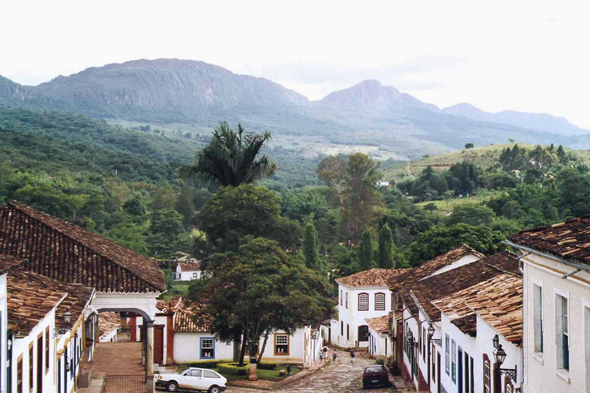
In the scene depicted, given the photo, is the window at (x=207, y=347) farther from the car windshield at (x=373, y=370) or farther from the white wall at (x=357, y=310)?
the white wall at (x=357, y=310)

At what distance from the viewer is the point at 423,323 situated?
2461cm

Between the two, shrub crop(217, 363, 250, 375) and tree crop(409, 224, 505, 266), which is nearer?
shrub crop(217, 363, 250, 375)

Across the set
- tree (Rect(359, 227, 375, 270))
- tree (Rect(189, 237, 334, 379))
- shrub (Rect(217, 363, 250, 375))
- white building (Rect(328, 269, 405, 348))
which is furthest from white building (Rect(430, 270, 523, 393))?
tree (Rect(359, 227, 375, 270))

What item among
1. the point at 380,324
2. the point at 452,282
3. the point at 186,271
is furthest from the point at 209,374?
the point at 186,271

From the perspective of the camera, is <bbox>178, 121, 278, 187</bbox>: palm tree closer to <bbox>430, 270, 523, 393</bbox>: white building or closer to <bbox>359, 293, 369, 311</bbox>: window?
<bbox>359, 293, 369, 311</bbox>: window

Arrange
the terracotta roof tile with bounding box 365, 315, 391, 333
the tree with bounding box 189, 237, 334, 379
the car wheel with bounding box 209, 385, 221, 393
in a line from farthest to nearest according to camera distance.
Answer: the terracotta roof tile with bounding box 365, 315, 391, 333
the tree with bounding box 189, 237, 334, 379
the car wheel with bounding box 209, 385, 221, 393

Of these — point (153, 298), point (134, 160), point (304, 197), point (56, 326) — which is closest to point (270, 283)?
point (153, 298)

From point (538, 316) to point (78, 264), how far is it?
16.2 meters

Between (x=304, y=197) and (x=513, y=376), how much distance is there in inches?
3366

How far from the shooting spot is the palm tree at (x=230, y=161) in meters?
41.9

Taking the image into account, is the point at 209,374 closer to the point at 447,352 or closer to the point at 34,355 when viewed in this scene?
the point at 447,352

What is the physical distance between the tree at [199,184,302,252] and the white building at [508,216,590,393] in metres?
26.8

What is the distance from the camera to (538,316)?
11.1m

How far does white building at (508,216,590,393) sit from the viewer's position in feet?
29.7
